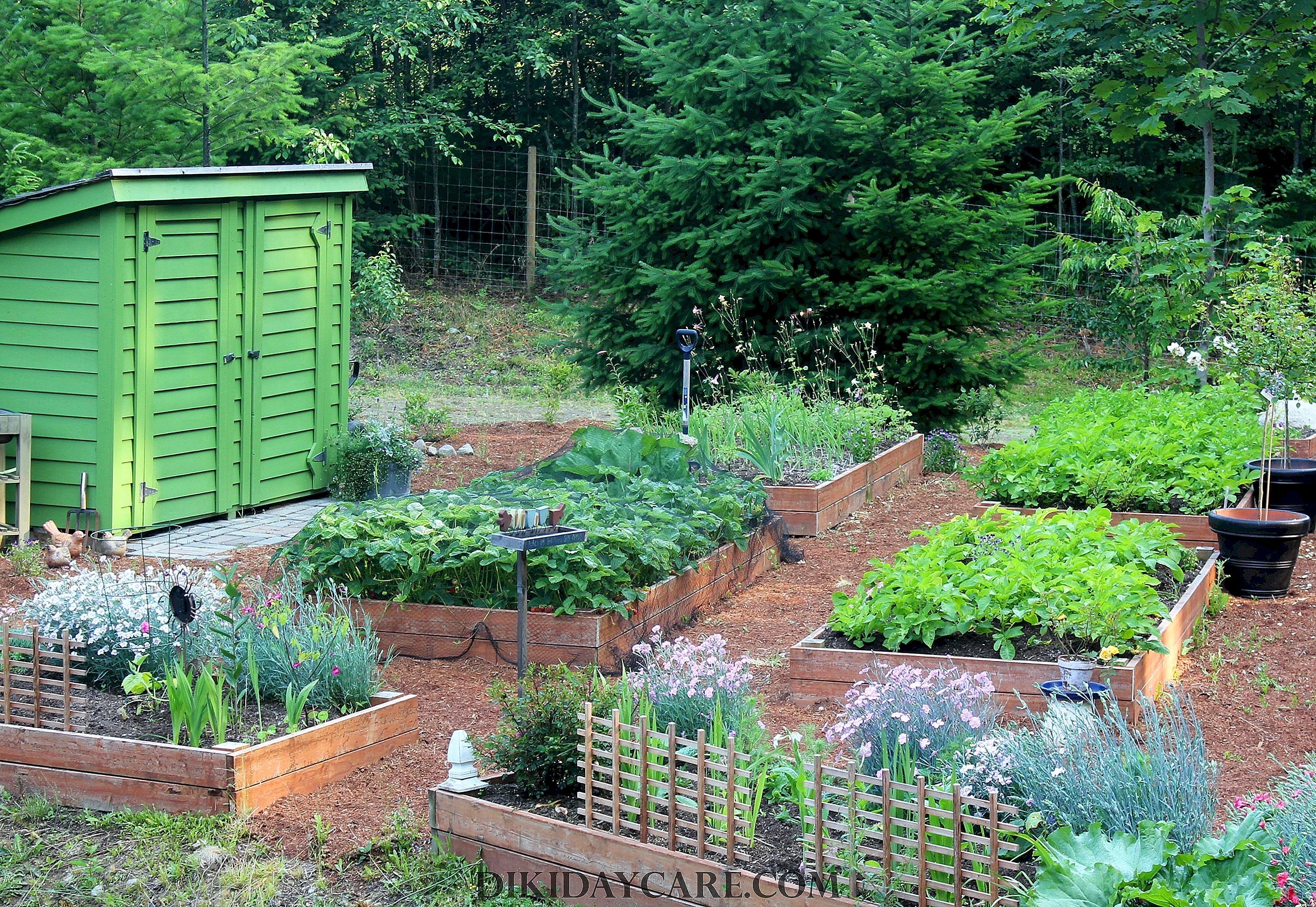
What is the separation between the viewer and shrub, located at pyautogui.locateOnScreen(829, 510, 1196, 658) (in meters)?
5.00

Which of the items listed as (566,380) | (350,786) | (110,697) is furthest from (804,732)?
(566,380)

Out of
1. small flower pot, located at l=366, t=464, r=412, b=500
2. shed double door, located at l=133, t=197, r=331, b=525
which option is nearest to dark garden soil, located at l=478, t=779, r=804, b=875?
shed double door, located at l=133, t=197, r=331, b=525

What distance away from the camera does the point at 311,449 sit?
911 cm

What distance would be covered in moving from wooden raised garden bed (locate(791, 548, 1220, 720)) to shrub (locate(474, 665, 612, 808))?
4.44ft

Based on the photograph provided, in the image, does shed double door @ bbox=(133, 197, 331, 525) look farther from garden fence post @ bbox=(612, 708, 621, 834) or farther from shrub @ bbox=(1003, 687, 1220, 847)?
shrub @ bbox=(1003, 687, 1220, 847)

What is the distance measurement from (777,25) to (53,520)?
6.92 metres

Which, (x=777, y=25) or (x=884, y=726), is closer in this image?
(x=884, y=726)

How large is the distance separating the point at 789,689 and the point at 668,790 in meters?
1.94

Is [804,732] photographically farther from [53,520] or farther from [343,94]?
[343,94]

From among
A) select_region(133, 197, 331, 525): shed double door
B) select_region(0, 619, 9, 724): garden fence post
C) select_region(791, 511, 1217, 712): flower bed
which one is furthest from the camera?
select_region(133, 197, 331, 525): shed double door

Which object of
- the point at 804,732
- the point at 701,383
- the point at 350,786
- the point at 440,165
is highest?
the point at 440,165

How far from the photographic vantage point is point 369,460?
350 inches

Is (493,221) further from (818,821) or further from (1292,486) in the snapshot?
(818,821)

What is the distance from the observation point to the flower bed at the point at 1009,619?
16.2 feet
